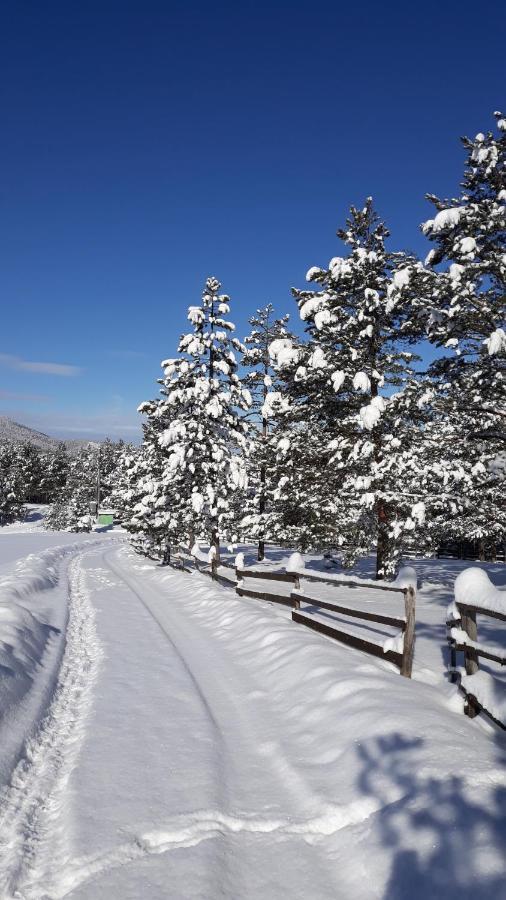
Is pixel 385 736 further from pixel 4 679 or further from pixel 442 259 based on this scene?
pixel 442 259

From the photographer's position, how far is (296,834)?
382 cm

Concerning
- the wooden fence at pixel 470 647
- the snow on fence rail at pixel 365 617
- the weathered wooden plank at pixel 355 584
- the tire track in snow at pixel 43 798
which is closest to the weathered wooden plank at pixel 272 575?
the snow on fence rail at pixel 365 617

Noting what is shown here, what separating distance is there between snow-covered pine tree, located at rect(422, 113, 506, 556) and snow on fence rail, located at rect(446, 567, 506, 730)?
498 cm

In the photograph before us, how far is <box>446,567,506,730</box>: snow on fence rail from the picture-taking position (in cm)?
491

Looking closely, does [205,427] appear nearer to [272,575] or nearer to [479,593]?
[272,575]

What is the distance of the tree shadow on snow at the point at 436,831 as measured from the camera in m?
3.04

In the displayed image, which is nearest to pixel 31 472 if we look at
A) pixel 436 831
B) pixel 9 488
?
pixel 9 488

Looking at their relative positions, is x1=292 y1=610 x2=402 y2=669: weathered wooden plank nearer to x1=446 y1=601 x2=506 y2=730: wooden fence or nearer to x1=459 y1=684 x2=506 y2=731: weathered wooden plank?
x1=446 y1=601 x2=506 y2=730: wooden fence

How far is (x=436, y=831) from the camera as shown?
11.4ft

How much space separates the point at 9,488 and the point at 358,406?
77.8 metres

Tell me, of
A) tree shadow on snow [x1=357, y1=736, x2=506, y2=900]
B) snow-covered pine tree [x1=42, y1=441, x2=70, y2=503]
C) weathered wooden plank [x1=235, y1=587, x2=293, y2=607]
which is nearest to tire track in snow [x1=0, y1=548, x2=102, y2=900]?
tree shadow on snow [x1=357, y1=736, x2=506, y2=900]

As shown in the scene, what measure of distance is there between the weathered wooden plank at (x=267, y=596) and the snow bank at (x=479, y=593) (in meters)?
5.89

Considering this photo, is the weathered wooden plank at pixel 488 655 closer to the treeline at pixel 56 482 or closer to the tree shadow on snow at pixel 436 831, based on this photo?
the tree shadow on snow at pixel 436 831

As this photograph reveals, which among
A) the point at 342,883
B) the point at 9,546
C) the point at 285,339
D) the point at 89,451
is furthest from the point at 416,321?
the point at 89,451
